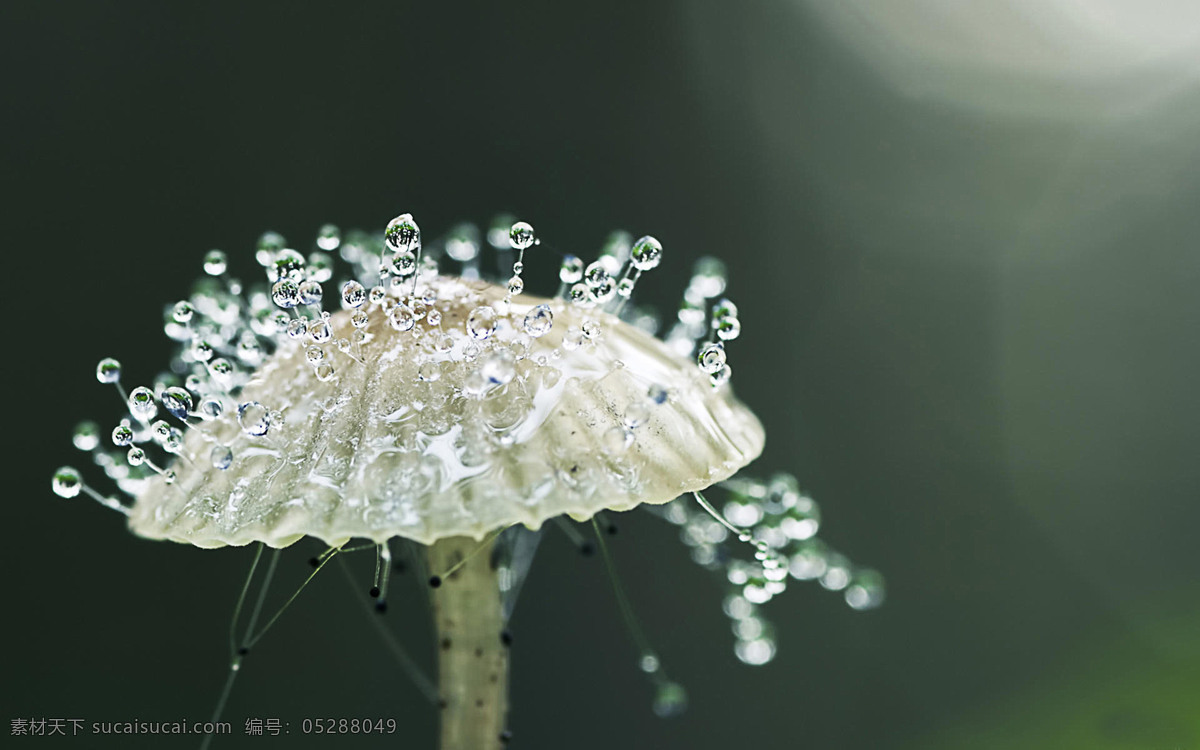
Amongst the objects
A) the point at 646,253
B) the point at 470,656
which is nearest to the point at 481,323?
the point at 646,253

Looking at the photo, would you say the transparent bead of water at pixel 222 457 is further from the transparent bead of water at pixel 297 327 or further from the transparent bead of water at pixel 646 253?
the transparent bead of water at pixel 646 253

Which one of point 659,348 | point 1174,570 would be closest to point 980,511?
point 1174,570

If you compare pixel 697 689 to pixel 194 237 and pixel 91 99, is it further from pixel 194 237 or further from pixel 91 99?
pixel 91 99

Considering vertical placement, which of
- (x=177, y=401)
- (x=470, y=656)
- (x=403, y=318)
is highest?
(x=403, y=318)

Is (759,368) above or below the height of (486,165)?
below

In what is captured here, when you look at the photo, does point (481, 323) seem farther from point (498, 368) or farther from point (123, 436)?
point (123, 436)
